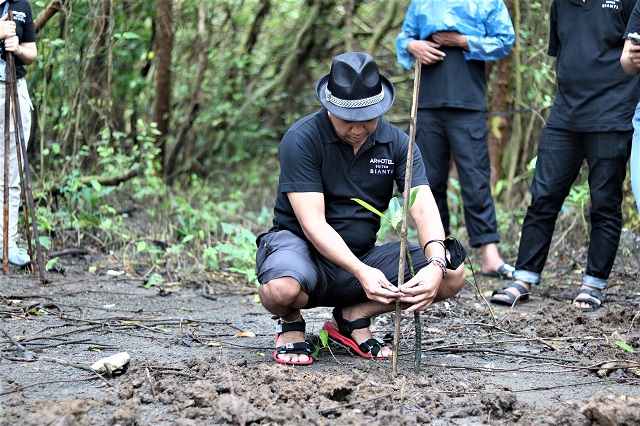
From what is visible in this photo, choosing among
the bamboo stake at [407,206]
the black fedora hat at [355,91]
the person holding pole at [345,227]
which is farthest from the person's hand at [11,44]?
the bamboo stake at [407,206]

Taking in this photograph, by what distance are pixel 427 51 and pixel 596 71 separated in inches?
50.6

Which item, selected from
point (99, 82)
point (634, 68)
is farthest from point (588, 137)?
point (99, 82)

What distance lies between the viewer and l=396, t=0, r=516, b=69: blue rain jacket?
5.78 m

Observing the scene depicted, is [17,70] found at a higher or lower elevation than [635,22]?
lower

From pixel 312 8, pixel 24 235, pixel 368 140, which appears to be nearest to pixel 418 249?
pixel 368 140

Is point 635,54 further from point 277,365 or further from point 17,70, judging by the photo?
point 17,70

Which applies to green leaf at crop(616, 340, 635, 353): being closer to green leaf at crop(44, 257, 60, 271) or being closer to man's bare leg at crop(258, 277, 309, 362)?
man's bare leg at crop(258, 277, 309, 362)

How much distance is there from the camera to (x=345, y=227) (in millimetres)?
3943

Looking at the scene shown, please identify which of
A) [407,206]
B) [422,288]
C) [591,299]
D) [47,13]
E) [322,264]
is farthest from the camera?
[47,13]

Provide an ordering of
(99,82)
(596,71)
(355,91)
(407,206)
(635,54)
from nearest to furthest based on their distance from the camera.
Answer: (407,206) → (355,91) → (635,54) → (596,71) → (99,82)

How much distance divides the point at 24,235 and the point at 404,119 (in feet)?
17.7

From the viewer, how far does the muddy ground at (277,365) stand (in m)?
2.97

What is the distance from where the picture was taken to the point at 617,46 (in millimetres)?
4906

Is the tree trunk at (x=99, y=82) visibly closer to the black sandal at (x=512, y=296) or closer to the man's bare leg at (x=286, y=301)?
the black sandal at (x=512, y=296)
